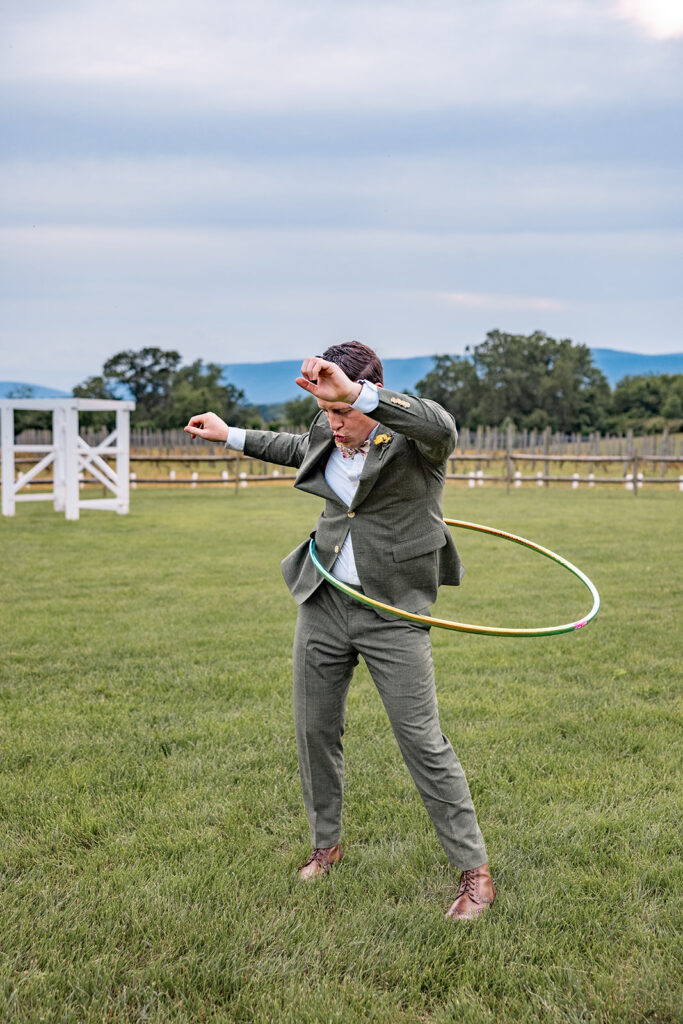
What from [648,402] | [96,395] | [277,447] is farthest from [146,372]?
[277,447]

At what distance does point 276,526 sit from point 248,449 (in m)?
12.8

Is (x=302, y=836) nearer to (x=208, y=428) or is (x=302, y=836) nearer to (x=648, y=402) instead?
(x=208, y=428)

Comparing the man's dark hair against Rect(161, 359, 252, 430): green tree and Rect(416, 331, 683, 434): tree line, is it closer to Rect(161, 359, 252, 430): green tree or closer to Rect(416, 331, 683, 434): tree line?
Rect(161, 359, 252, 430): green tree

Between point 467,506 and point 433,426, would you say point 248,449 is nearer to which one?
point 433,426

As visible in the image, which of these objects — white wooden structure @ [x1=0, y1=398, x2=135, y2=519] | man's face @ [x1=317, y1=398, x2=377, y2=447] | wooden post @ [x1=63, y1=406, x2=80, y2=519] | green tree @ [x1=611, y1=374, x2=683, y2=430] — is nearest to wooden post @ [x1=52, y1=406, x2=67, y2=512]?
white wooden structure @ [x1=0, y1=398, x2=135, y2=519]

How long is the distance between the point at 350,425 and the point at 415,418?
39 centimetres

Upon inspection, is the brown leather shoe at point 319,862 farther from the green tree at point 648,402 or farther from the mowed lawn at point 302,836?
the green tree at point 648,402

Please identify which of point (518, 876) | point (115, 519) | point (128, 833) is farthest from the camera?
point (115, 519)

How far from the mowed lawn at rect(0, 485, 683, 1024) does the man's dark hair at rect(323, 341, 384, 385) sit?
1892 millimetres

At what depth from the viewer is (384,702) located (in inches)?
124

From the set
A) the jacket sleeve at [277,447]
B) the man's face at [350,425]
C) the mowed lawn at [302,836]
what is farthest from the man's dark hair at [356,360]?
the mowed lawn at [302,836]

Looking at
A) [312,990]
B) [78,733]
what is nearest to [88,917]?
[312,990]

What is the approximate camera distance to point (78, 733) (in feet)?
16.2

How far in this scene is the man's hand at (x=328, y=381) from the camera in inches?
101
